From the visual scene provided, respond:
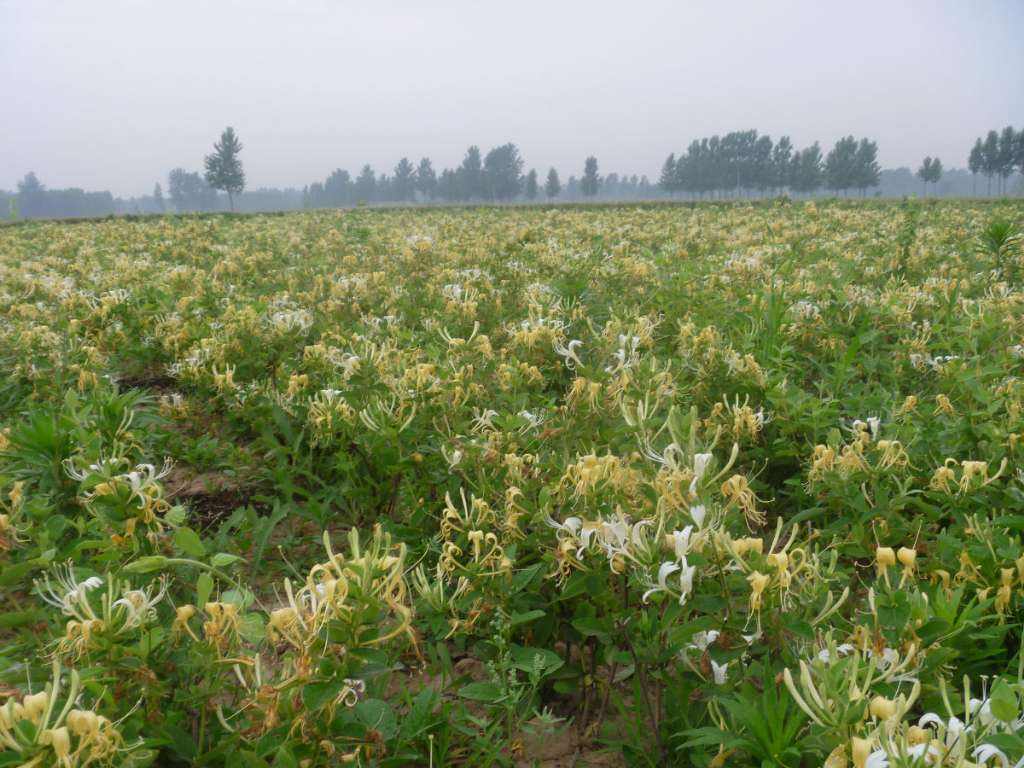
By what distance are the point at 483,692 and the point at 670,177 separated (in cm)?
10543

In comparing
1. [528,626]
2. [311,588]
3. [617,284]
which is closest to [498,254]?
[617,284]

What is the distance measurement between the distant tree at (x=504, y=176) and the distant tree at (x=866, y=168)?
4769 cm

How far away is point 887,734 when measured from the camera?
2.97 ft

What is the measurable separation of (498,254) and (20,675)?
695cm

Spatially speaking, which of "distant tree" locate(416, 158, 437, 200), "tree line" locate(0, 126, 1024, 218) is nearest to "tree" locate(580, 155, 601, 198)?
"tree line" locate(0, 126, 1024, 218)

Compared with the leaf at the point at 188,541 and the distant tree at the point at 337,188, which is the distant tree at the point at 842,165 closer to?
the distant tree at the point at 337,188

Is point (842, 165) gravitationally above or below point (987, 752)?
above

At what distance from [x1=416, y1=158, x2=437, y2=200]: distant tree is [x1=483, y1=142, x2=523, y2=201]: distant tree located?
32.6 feet

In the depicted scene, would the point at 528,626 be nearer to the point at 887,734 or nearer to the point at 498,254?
the point at 887,734

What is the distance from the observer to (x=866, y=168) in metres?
89.2

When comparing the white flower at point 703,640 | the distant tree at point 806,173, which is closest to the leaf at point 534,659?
the white flower at point 703,640

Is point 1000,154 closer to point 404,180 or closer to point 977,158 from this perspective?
point 977,158

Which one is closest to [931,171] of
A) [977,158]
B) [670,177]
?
[977,158]

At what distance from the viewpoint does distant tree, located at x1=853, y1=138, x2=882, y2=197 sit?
87363 millimetres
